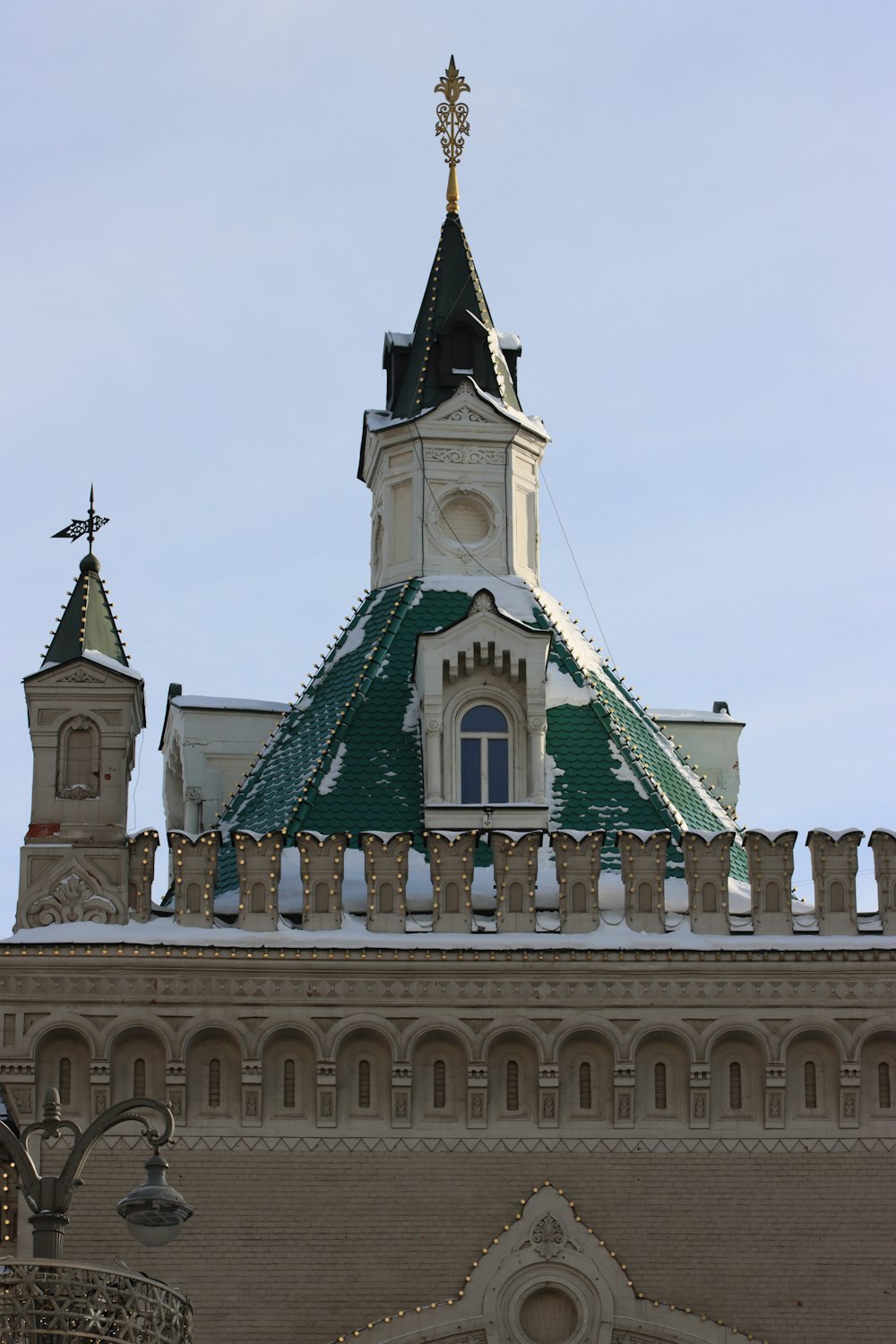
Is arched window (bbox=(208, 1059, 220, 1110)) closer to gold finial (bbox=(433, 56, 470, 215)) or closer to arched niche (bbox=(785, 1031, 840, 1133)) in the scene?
arched niche (bbox=(785, 1031, 840, 1133))

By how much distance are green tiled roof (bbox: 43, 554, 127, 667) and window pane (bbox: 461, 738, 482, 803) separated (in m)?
3.48

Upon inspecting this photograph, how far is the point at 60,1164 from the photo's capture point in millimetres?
24594

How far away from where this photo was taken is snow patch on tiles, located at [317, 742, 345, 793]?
27.4 metres

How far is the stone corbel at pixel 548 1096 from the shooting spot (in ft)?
82.3

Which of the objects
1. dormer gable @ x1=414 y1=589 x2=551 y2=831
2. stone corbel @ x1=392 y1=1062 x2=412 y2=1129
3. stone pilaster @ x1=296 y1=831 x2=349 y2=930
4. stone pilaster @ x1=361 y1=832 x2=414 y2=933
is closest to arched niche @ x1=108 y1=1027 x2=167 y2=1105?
stone pilaster @ x1=296 y1=831 x2=349 y2=930

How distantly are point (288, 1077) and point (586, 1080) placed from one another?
2.66 metres

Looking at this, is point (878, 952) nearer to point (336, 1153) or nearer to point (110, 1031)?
point (336, 1153)

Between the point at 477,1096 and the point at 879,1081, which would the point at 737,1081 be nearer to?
the point at 879,1081

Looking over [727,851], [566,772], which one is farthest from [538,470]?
[727,851]

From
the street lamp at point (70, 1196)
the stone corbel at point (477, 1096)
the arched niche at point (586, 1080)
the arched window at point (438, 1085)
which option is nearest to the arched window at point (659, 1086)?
the arched niche at point (586, 1080)

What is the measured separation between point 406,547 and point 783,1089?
26.9 ft

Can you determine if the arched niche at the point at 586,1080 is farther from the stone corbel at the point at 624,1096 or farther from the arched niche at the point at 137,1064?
the arched niche at the point at 137,1064

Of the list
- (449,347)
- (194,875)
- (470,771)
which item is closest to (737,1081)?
(470,771)

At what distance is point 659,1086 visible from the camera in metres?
25.3
